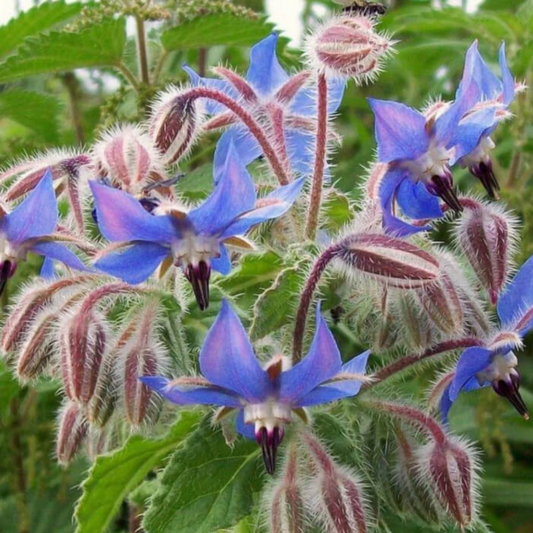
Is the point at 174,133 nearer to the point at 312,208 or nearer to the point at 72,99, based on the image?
the point at 312,208

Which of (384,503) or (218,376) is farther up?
(218,376)

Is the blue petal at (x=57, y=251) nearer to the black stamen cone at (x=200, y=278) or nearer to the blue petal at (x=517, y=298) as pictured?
the black stamen cone at (x=200, y=278)

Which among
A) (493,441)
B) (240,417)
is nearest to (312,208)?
(240,417)

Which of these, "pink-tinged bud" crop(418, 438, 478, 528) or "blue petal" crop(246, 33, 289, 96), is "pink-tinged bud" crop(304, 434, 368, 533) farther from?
"blue petal" crop(246, 33, 289, 96)

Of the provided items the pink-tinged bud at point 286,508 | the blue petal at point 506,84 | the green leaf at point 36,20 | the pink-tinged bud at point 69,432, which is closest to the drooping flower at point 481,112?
the blue petal at point 506,84

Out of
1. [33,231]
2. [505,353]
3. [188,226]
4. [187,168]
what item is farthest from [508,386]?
[187,168]

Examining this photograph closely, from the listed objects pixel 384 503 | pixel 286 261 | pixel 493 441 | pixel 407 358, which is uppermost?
pixel 286 261
